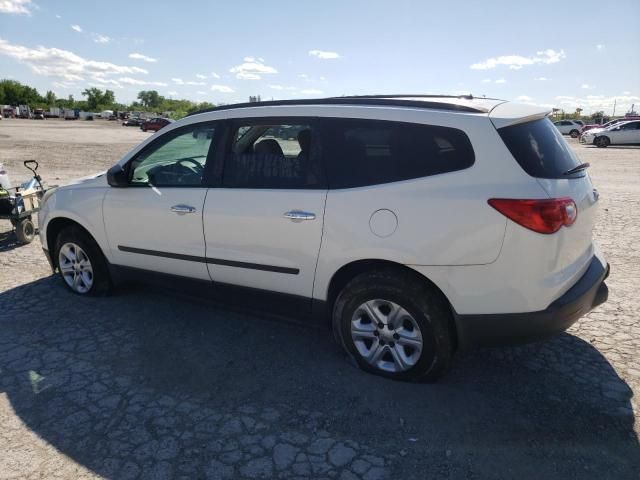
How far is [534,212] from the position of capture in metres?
2.64

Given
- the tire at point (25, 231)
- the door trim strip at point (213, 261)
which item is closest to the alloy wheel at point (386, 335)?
the door trim strip at point (213, 261)

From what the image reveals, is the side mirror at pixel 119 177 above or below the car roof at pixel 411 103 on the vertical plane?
below

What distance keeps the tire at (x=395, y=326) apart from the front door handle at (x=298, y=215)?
51cm

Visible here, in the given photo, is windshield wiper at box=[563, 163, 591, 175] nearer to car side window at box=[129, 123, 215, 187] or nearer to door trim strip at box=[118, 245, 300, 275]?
door trim strip at box=[118, 245, 300, 275]

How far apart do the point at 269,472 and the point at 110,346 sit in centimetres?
193

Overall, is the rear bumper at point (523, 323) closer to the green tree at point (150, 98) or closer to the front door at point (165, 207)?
the front door at point (165, 207)

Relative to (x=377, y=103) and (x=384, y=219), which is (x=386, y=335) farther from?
(x=377, y=103)

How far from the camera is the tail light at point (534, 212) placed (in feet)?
8.67

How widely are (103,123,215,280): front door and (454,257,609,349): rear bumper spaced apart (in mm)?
2050

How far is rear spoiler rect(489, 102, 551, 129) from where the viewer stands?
9.36 ft

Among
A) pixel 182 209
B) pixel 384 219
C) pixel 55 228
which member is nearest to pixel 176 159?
pixel 182 209

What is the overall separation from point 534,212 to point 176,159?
290 cm

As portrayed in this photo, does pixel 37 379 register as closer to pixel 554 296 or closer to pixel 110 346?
pixel 110 346

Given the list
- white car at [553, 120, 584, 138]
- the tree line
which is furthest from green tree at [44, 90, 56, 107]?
white car at [553, 120, 584, 138]
